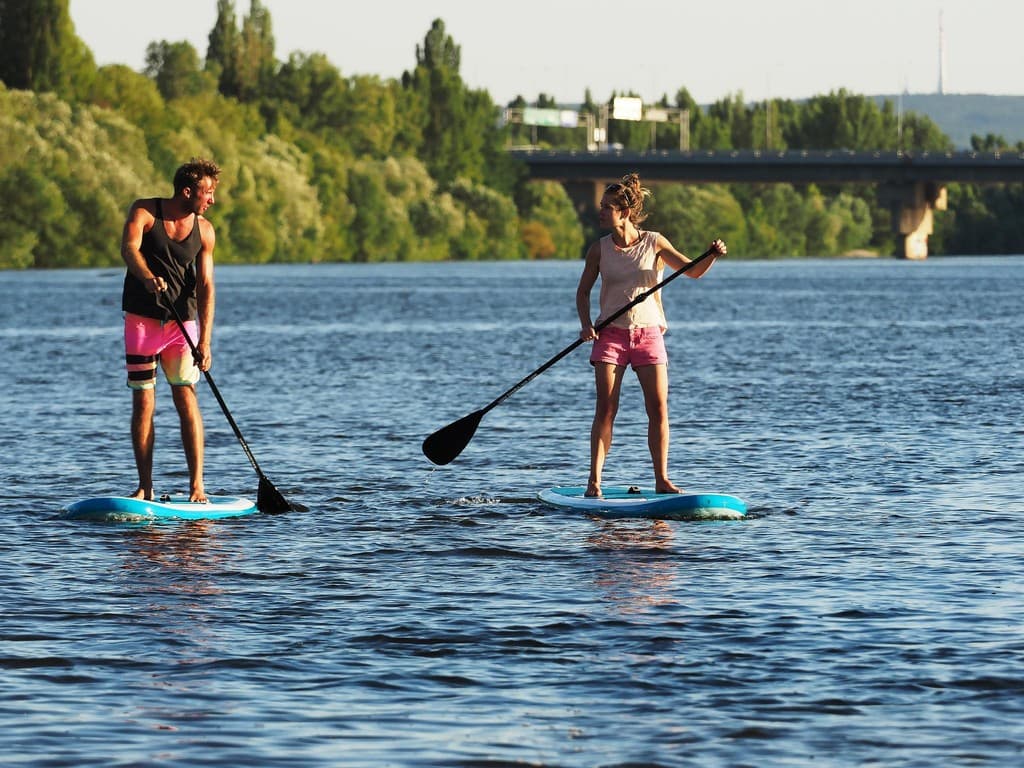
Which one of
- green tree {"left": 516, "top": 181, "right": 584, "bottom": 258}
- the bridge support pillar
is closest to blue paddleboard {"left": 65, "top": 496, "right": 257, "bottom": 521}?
the bridge support pillar

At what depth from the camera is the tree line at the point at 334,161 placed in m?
87.2

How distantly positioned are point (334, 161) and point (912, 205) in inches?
1379

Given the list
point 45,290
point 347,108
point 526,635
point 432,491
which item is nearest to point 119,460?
point 432,491

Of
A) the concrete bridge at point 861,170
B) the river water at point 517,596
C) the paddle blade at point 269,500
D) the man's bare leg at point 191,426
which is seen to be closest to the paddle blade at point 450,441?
the river water at point 517,596

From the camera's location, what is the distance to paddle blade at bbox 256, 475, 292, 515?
42.3 ft

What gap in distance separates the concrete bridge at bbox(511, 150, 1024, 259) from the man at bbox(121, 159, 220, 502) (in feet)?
357

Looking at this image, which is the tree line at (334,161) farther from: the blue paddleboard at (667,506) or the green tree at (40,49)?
the blue paddleboard at (667,506)

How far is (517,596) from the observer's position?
9977 millimetres

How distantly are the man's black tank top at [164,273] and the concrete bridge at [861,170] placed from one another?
10893 cm

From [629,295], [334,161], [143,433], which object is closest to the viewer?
[143,433]

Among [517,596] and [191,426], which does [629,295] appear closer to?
[191,426]

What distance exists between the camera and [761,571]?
10.7 m

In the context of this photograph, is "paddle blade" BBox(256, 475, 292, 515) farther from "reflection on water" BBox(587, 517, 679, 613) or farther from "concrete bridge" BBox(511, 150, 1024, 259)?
"concrete bridge" BBox(511, 150, 1024, 259)

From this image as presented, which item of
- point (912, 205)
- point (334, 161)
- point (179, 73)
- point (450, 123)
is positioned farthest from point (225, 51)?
point (912, 205)
